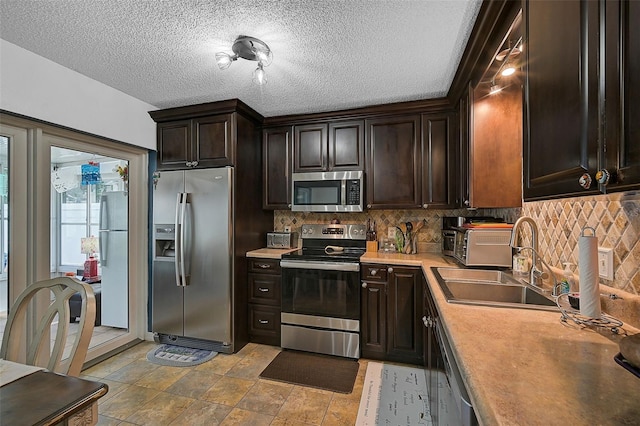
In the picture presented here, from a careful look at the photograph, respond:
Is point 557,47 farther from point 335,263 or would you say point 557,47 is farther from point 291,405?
point 291,405

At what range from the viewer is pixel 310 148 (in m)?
3.07

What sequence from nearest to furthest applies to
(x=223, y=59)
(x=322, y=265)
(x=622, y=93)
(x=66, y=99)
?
1. (x=622, y=93)
2. (x=223, y=59)
3. (x=66, y=99)
4. (x=322, y=265)

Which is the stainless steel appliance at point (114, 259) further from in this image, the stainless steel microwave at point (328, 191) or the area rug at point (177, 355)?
the stainless steel microwave at point (328, 191)

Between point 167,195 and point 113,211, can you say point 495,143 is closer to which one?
point 167,195

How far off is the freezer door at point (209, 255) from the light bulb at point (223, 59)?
98 cm

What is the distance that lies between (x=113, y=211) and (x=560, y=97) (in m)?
3.47

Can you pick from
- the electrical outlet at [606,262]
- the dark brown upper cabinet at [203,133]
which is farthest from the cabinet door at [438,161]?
the dark brown upper cabinet at [203,133]

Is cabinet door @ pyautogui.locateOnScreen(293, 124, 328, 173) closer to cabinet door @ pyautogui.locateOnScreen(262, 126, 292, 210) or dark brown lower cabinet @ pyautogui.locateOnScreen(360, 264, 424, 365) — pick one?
cabinet door @ pyautogui.locateOnScreen(262, 126, 292, 210)

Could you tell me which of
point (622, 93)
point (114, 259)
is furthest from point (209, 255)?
point (622, 93)

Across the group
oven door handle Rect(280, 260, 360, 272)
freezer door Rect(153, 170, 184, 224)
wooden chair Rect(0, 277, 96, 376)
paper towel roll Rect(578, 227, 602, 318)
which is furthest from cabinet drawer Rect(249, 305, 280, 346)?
paper towel roll Rect(578, 227, 602, 318)

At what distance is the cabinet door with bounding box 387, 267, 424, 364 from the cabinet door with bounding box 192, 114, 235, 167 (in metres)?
1.89

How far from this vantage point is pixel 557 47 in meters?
0.84

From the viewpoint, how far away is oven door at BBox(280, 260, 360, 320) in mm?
2619

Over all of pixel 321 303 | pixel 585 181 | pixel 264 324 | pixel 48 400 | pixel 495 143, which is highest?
pixel 495 143
